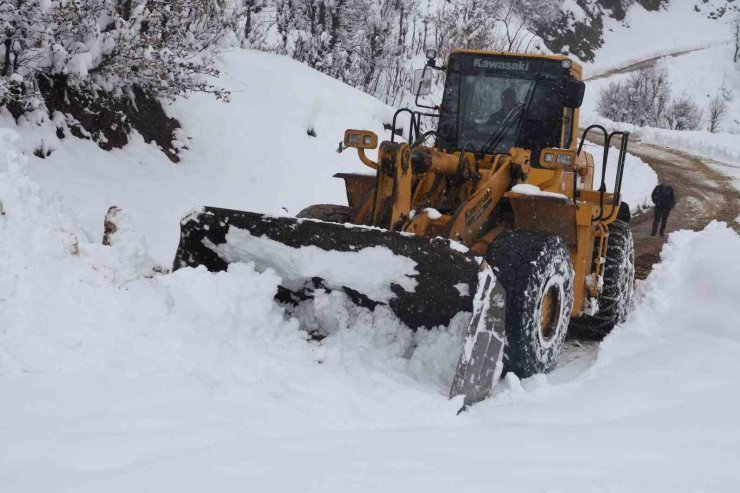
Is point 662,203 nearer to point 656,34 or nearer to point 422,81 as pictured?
point 422,81

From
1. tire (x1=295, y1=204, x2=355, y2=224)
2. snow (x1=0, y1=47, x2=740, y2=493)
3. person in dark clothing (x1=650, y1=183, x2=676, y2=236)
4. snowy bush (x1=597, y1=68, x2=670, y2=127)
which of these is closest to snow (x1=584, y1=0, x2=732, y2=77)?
snowy bush (x1=597, y1=68, x2=670, y2=127)

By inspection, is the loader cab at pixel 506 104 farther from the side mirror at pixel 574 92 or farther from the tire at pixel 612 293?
the tire at pixel 612 293

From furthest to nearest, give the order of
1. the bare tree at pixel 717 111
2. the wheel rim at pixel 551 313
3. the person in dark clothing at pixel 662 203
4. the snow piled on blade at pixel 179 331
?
1. the bare tree at pixel 717 111
2. the person in dark clothing at pixel 662 203
3. the wheel rim at pixel 551 313
4. the snow piled on blade at pixel 179 331

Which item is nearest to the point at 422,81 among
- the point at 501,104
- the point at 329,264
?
the point at 501,104

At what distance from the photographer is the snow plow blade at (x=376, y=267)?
4.18 meters

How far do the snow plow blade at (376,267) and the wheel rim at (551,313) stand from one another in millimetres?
685

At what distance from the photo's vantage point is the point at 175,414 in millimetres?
3186

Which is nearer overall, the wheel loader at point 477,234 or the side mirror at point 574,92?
the wheel loader at point 477,234

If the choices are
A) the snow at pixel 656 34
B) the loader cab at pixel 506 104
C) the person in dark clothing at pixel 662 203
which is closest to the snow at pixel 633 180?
the person in dark clothing at pixel 662 203

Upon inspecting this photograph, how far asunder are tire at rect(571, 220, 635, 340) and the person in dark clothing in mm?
6329

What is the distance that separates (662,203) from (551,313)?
8447 millimetres

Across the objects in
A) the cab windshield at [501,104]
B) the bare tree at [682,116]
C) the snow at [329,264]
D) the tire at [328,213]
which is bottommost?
the snow at [329,264]

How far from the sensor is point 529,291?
4465 mm

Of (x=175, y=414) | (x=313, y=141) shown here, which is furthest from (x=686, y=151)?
(x=175, y=414)
